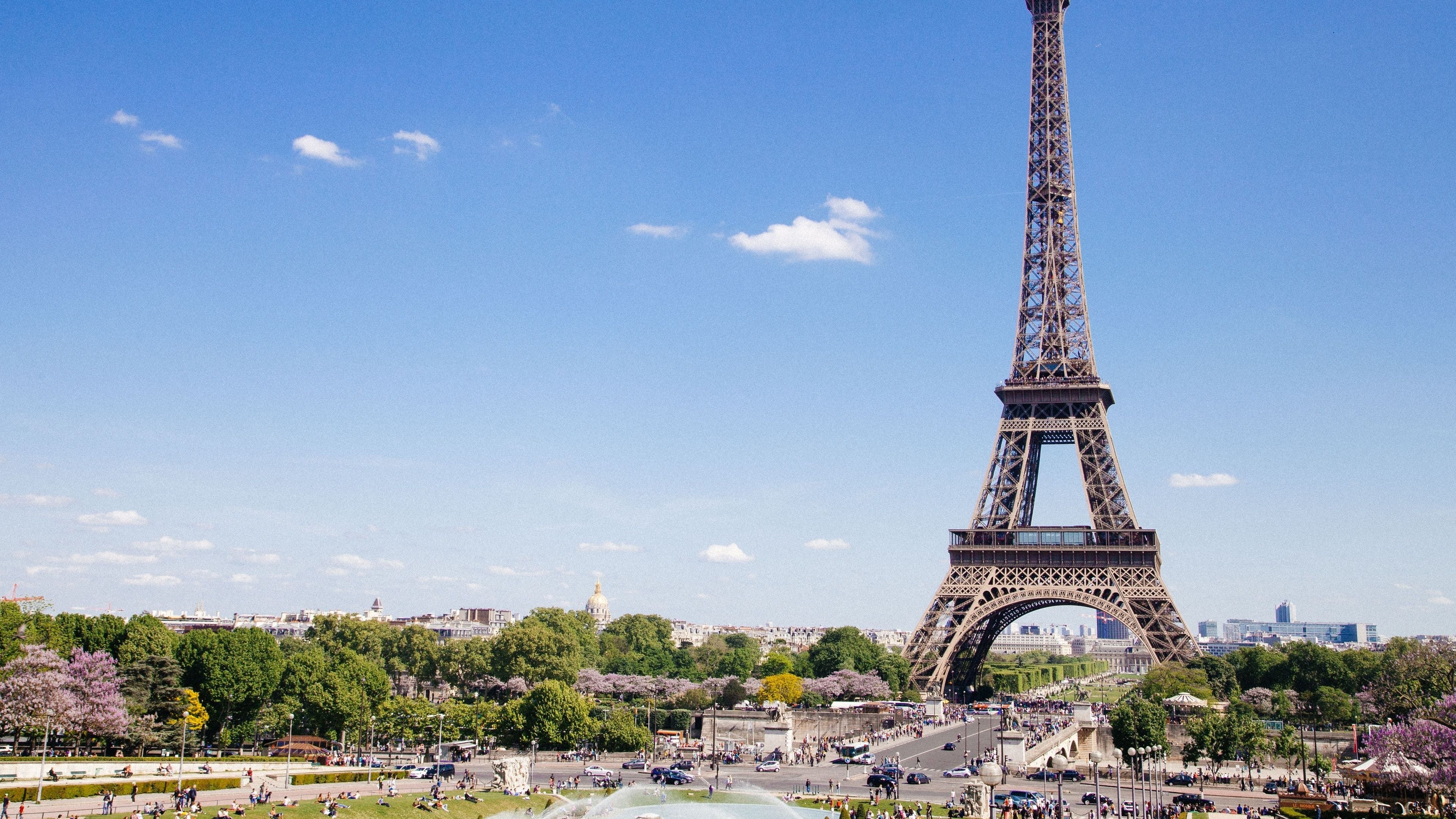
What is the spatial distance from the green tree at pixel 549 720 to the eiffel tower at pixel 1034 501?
98.9 ft

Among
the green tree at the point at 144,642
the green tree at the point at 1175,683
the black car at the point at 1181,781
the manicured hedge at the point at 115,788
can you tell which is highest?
the green tree at the point at 144,642

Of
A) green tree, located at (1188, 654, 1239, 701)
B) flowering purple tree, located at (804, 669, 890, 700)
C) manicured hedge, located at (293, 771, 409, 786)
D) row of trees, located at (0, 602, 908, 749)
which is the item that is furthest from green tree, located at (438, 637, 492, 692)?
green tree, located at (1188, 654, 1239, 701)

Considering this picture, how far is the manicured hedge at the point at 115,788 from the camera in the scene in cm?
4528

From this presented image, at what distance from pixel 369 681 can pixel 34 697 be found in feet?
93.4

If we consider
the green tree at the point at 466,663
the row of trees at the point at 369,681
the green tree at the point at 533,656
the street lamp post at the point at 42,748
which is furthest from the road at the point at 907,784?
the green tree at the point at 466,663

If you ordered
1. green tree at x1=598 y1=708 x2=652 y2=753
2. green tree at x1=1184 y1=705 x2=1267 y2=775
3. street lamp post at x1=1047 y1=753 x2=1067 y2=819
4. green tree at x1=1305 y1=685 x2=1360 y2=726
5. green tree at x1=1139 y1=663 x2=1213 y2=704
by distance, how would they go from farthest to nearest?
green tree at x1=1305 y1=685 x2=1360 y2=726 → green tree at x1=1139 y1=663 x2=1213 y2=704 → green tree at x1=598 y1=708 x2=652 y2=753 → street lamp post at x1=1047 y1=753 x2=1067 y2=819 → green tree at x1=1184 y1=705 x2=1267 y2=775

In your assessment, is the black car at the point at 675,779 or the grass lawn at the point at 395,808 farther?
the black car at the point at 675,779

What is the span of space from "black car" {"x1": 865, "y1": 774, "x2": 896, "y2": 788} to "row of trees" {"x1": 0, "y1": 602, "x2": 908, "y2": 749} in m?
23.5

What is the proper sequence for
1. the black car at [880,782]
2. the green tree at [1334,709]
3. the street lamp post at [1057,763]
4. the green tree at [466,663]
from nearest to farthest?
the black car at [880,782] < the street lamp post at [1057,763] < the green tree at [1334,709] < the green tree at [466,663]

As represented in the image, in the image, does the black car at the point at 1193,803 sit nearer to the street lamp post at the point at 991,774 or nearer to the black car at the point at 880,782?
the black car at the point at 880,782

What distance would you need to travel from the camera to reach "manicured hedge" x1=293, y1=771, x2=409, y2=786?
189ft

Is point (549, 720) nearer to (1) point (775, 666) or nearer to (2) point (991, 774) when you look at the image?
(2) point (991, 774)

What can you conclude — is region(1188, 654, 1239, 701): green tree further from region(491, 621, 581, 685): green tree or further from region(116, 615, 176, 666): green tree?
region(116, 615, 176, 666): green tree

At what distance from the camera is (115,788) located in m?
48.2
